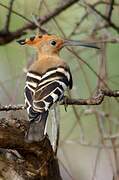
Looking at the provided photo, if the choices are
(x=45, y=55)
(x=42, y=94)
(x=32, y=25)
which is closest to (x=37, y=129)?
(x=42, y=94)

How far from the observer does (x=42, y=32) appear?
145 inches

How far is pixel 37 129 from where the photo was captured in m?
2.49

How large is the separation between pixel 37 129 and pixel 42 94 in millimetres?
219

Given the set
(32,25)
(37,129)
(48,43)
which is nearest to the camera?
(37,129)

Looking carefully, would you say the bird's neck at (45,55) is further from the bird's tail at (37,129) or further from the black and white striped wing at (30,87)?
the bird's tail at (37,129)

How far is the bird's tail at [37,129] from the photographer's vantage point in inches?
96.9

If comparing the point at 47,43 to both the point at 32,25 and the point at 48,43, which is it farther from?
the point at 32,25

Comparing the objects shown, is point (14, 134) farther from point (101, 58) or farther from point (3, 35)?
point (3, 35)

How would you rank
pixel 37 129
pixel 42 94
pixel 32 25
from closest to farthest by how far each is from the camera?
pixel 37 129
pixel 42 94
pixel 32 25

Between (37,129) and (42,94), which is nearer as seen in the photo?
(37,129)

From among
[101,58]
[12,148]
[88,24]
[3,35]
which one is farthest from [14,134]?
[88,24]

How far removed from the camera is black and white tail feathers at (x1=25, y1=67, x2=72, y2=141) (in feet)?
8.27

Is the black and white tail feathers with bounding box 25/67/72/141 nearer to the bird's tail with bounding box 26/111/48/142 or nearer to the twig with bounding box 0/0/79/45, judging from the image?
the bird's tail with bounding box 26/111/48/142

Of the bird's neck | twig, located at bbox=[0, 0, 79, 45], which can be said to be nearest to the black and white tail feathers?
the bird's neck
